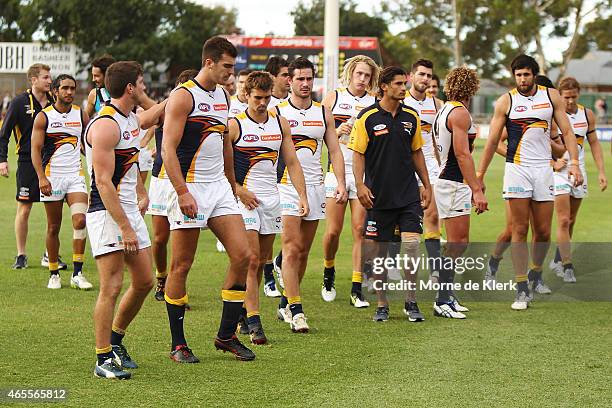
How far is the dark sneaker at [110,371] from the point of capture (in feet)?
25.6

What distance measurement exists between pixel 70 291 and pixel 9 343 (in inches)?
108

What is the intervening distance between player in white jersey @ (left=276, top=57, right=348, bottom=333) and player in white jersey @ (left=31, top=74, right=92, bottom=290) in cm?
287

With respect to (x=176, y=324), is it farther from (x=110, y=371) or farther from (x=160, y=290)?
(x=160, y=290)

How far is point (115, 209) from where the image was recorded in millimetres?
7758

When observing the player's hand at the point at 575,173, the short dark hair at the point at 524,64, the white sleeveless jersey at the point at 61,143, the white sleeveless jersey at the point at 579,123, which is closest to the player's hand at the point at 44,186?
the white sleeveless jersey at the point at 61,143

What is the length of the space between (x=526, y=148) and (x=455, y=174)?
2.43 ft

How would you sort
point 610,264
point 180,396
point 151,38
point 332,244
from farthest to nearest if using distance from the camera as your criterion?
point 151,38 < point 610,264 < point 332,244 < point 180,396

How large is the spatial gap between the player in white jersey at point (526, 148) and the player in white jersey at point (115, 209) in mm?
4035

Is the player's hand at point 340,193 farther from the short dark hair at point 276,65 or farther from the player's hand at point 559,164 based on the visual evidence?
the player's hand at point 559,164

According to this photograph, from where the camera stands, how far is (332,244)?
11594mm

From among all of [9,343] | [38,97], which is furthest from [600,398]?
[38,97]

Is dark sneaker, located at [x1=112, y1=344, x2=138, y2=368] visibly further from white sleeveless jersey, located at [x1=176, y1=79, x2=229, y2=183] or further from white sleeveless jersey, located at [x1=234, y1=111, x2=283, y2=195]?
white sleeveless jersey, located at [x1=234, y1=111, x2=283, y2=195]

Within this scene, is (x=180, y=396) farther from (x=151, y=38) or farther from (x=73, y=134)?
(x=151, y=38)

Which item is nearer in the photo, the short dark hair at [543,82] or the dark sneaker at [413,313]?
the dark sneaker at [413,313]
